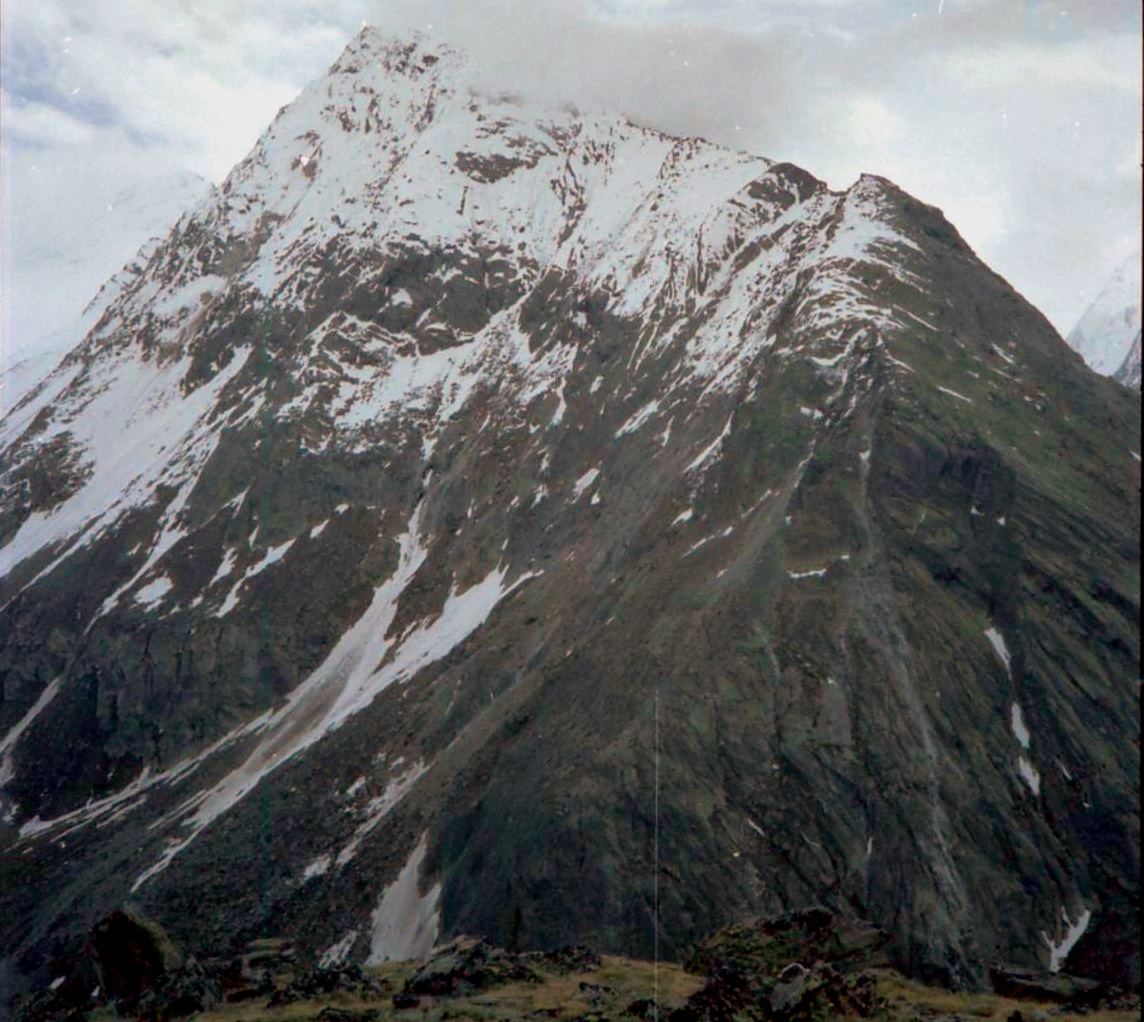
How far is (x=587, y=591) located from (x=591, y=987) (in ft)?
149

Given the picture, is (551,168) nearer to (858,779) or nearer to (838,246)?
(838,246)

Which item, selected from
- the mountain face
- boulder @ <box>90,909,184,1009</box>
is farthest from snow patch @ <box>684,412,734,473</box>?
boulder @ <box>90,909,184,1009</box>

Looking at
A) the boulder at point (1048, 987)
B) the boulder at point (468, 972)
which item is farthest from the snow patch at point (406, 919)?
the boulder at point (1048, 987)

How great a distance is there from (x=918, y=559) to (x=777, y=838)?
633 inches

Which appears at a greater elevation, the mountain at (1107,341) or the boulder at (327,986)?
the mountain at (1107,341)

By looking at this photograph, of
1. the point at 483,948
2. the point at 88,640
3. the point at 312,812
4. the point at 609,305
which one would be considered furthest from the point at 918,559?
the point at 88,640

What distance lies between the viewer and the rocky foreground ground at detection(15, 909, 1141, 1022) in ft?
73.8

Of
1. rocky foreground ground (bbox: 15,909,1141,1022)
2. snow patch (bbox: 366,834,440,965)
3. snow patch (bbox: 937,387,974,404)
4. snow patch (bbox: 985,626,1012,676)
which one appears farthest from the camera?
snow patch (bbox: 937,387,974,404)

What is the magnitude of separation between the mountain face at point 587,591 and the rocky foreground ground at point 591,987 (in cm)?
1368

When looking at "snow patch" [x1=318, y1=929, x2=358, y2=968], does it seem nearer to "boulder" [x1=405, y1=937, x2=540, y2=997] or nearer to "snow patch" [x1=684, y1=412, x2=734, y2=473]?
"boulder" [x1=405, y1=937, x2=540, y2=997]

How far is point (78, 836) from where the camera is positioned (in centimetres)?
8362

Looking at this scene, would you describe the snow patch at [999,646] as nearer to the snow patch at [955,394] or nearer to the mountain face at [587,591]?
the mountain face at [587,591]

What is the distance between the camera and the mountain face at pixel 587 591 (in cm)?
4531

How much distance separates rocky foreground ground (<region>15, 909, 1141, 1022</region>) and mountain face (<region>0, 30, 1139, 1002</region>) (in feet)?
44.9
